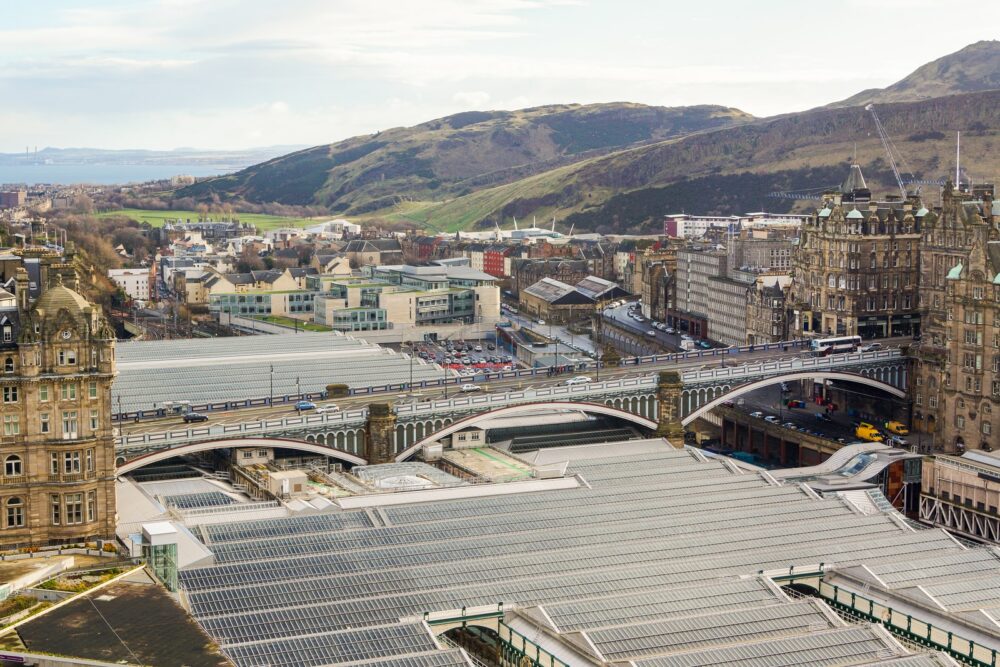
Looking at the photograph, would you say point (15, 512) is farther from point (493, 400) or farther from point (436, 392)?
point (436, 392)

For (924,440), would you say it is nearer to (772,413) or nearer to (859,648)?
(772,413)

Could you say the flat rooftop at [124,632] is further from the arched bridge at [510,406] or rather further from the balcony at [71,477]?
the arched bridge at [510,406]

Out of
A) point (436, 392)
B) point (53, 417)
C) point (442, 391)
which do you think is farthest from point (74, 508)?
point (442, 391)

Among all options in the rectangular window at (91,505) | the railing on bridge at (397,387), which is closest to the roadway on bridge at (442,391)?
the railing on bridge at (397,387)

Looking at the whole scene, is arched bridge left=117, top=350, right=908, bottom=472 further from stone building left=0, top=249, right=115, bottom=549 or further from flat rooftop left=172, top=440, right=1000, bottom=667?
flat rooftop left=172, top=440, right=1000, bottom=667

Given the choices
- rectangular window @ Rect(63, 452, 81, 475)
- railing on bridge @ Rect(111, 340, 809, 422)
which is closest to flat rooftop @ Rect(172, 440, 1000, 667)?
rectangular window @ Rect(63, 452, 81, 475)

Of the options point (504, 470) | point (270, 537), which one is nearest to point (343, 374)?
point (504, 470)

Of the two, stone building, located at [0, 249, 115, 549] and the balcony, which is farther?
the balcony
